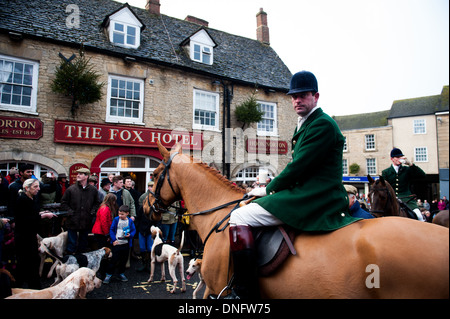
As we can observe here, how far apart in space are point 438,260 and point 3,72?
12.3 m

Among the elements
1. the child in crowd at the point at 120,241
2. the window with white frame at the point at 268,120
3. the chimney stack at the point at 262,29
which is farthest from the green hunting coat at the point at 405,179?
the chimney stack at the point at 262,29

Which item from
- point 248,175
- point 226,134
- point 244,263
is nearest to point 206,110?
point 226,134

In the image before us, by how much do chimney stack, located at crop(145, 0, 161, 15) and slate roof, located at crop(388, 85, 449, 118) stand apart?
27.9 metres

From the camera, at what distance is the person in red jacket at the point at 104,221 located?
20.3 ft

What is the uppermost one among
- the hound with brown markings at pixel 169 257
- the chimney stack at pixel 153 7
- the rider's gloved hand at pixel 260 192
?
the chimney stack at pixel 153 7

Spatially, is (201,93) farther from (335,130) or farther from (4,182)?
(335,130)

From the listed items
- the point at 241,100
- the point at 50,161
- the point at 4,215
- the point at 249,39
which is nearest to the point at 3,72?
the point at 50,161

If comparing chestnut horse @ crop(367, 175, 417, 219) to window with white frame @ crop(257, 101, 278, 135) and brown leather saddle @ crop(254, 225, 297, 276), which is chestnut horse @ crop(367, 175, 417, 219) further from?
window with white frame @ crop(257, 101, 278, 135)

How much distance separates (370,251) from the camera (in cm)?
179

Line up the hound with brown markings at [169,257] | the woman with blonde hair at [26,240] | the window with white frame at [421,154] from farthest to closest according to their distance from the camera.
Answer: the window with white frame at [421,154]
the hound with brown markings at [169,257]
the woman with blonde hair at [26,240]

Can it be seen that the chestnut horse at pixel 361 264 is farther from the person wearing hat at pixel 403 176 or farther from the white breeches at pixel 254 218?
the person wearing hat at pixel 403 176

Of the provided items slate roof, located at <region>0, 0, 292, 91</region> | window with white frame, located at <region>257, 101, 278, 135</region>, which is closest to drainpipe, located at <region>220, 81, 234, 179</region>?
slate roof, located at <region>0, 0, 292, 91</region>

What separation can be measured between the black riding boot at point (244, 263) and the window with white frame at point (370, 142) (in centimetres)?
3385

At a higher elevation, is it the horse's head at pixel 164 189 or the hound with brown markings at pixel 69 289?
the horse's head at pixel 164 189
